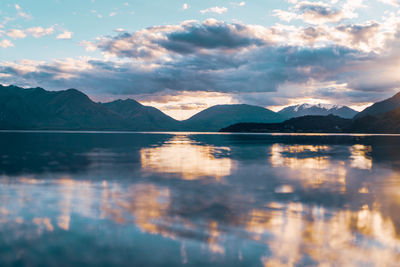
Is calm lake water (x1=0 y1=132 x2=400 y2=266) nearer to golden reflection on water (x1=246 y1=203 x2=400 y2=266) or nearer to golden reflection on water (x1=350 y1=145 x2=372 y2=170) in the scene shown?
golden reflection on water (x1=246 y1=203 x2=400 y2=266)

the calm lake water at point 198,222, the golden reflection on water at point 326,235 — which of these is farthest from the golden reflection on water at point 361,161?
the golden reflection on water at point 326,235

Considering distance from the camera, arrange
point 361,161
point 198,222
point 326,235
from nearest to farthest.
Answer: point 326,235 → point 198,222 → point 361,161

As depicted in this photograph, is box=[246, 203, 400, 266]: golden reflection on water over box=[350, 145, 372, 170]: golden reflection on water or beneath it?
over

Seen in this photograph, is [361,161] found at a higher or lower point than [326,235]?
lower

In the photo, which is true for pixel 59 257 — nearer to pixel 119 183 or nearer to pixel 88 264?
pixel 88 264

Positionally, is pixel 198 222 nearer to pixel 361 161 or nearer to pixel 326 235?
pixel 326 235

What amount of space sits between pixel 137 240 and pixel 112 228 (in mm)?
2300

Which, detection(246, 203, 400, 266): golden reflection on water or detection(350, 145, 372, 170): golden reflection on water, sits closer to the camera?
detection(246, 203, 400, 266): golden reflection on water

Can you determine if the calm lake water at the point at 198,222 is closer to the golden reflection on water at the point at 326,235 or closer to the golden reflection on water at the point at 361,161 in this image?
the golden reflection on water at the point at 326,235

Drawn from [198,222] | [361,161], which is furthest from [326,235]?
[361,161]

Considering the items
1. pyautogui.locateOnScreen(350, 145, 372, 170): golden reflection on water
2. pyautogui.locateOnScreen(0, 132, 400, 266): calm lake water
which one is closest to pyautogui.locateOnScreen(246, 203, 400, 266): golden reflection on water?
pyautogui.locateOnScreen(0, 132, 400, 266): calm lake water

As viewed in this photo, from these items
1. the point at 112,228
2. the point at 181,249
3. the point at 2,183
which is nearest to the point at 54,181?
the point at 2,183

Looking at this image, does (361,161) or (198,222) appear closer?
(198,222)

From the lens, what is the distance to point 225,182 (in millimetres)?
30594
